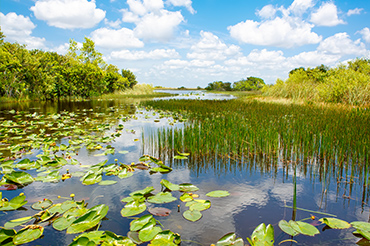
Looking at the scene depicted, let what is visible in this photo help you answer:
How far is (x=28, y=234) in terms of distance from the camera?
85.1 inches

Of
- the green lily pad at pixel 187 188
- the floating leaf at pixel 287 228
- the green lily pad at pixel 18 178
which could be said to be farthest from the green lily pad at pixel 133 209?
the green lily pad at pixel 18 178

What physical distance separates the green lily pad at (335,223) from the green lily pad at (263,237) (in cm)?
76

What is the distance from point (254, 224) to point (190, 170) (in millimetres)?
1783

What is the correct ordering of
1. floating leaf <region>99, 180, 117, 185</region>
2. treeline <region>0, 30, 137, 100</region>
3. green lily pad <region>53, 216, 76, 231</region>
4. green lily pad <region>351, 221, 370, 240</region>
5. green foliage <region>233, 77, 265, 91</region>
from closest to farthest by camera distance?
green lily pad <region>351, 221, 370, 240</region>, green lily pad <region>53, 216, 76, 231</region>, floating leaf <region>99, 180, 117, 185</region>, treeline <region>0, 30, 137, 100</region>, green foliage <region>233, 77, 265, 91</region>

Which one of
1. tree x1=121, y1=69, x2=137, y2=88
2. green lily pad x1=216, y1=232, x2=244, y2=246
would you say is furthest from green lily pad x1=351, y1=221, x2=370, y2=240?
tree x1=121, y1=69, x2=137, y2=88

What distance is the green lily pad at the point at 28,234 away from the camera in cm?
209

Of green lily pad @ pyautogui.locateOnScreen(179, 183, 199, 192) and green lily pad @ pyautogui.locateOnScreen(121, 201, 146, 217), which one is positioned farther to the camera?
green lily pad @ pyautogui.locateOnScreen(179, 183, 199, 192)

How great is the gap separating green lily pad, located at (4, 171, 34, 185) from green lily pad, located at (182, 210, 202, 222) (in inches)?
101

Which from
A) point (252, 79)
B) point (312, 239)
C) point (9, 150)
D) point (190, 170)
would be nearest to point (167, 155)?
point (190, 170)

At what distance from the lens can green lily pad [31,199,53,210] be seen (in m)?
2.70

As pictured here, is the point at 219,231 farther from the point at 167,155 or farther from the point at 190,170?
the point at 167,155

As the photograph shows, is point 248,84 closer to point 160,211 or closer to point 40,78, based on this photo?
point 40,78

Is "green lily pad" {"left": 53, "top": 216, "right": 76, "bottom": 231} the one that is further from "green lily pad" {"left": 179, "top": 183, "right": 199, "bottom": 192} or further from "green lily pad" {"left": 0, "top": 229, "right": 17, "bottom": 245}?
"green lily pad" {"left": 179, "top": 183, "right": 199, "bottom": 192}

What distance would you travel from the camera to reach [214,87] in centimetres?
8238
